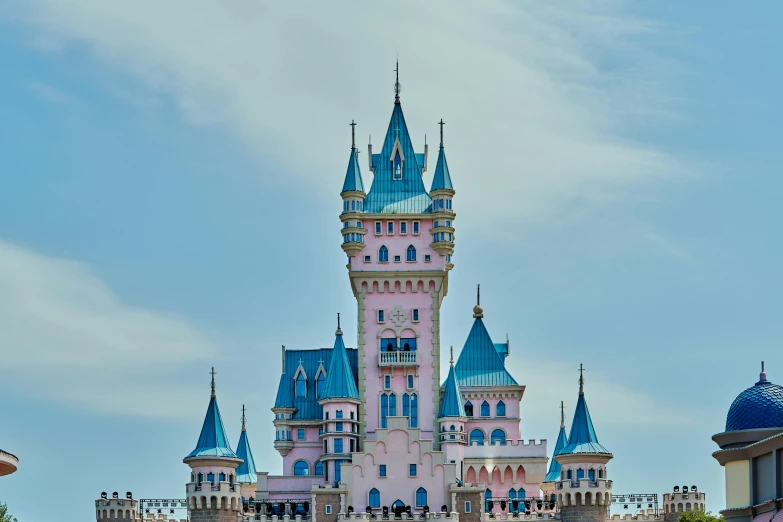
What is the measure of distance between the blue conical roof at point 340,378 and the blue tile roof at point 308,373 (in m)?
1.88

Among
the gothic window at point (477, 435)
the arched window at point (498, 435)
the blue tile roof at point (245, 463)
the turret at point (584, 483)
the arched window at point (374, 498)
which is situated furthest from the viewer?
the blue tile roof at point (245, 463)

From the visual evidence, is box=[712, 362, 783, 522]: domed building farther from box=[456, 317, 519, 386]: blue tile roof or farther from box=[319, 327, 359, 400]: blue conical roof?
box=[456, 317, 519, 386]: blue tile roof

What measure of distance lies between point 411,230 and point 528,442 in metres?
14.2

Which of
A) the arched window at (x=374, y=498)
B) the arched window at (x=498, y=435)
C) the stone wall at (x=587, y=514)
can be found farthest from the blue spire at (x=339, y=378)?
the stone wall at (x=587, y=514)

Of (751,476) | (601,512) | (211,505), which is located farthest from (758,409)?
(211,505)

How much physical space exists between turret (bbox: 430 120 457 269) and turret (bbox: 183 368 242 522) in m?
17.5

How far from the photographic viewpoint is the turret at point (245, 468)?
358 ft

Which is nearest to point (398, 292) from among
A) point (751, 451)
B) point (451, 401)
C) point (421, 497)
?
point (451, 401)

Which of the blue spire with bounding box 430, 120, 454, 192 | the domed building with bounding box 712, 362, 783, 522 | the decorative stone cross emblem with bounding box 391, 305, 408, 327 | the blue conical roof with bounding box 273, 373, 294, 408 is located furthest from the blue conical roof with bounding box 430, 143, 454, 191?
the domed building with bounding box 712, 362, 783, 522

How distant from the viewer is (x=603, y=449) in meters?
96.7

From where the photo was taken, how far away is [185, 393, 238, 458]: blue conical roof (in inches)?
3799

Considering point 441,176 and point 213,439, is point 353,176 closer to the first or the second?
point 441,176

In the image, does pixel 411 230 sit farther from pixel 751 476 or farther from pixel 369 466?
pixel 751 476

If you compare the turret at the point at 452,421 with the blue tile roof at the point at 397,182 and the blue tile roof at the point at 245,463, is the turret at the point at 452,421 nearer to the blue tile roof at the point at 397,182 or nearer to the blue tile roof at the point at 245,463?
the blue tile roof at the point at 397,182
